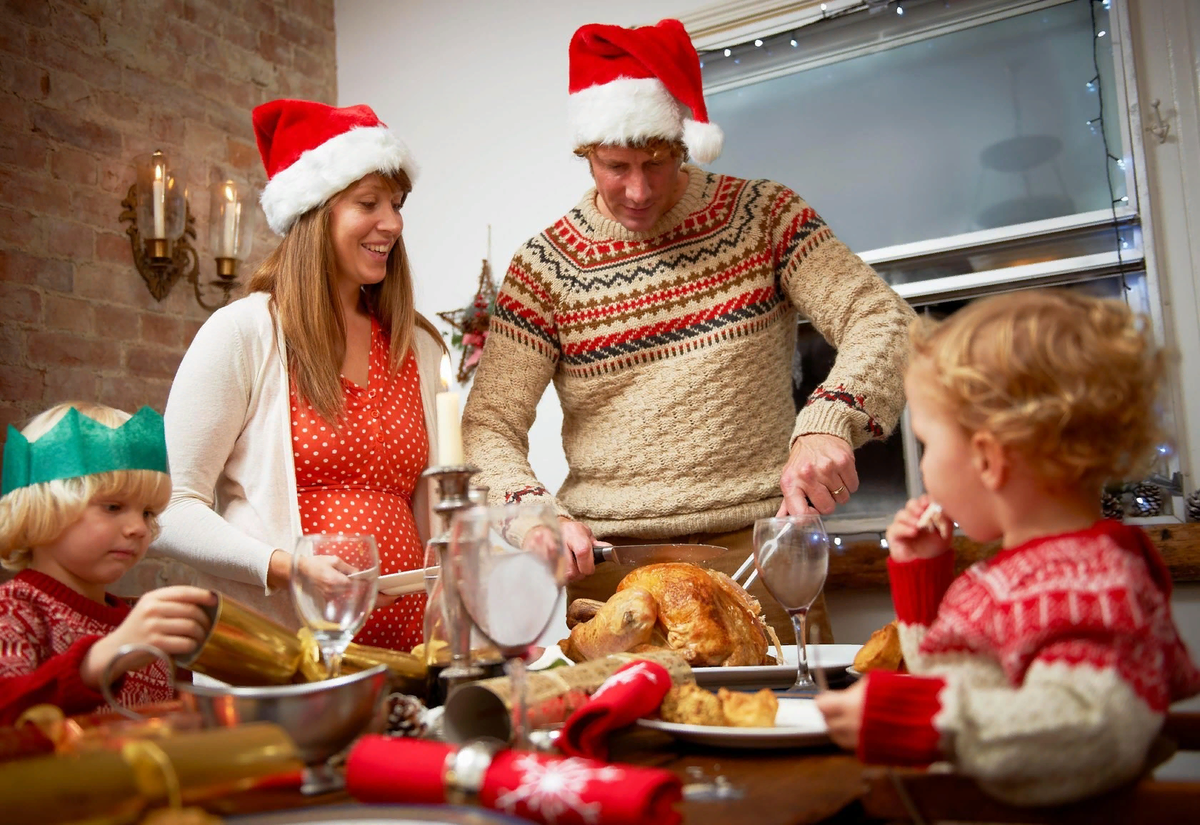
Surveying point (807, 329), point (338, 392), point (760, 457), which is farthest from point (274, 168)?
point (807, 329)

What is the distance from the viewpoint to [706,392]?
2002mm

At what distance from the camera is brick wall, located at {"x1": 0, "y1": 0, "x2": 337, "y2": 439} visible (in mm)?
2791

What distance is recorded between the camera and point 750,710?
937mm

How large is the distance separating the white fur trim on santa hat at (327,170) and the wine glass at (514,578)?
4.11 feet

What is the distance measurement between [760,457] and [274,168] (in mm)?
1146

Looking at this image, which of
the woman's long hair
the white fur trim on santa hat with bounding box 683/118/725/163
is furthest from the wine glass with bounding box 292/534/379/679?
the white fur trim on santa hat with bounding box 683/118/725/163

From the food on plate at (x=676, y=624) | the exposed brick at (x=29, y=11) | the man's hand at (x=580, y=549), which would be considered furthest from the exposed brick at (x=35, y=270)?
the food on plate at (x=676, y=624)

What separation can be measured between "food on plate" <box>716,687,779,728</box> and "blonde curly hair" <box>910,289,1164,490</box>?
327 mm

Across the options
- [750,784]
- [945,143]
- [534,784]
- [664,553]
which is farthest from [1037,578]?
[945,143]

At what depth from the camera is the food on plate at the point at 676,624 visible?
1.29 meters

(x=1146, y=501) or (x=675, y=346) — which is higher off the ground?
(x=675, y=346)

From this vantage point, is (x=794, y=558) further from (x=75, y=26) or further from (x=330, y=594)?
(x=75, y=26)

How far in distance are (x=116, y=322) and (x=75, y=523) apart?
74.2 inches

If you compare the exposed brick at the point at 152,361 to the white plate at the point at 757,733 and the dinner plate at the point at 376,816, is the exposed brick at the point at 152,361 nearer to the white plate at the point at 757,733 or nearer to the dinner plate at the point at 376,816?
the white plate at the point at 757,733
